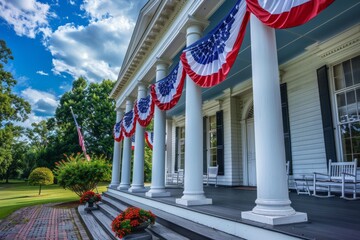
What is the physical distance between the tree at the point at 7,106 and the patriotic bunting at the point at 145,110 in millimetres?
18570

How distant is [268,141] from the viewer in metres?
2.71

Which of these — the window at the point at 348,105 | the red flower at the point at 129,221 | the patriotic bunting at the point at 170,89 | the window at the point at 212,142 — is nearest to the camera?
the red flower at the point at 129,221

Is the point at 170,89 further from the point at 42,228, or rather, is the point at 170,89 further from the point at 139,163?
the point at 42,228

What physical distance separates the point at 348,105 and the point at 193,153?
4201mm

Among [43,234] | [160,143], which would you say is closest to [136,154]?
[160,143]

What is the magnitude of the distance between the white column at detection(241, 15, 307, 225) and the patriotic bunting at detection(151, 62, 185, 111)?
2173 mm

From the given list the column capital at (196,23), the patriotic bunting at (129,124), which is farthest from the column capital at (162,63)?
the patriotic bunting at (129,124)

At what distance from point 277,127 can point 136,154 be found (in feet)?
19.2

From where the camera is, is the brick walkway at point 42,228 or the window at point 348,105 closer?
the brick walkway at point 42,228

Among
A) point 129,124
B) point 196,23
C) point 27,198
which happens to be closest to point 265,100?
point 196,23

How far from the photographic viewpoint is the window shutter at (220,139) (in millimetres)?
9742

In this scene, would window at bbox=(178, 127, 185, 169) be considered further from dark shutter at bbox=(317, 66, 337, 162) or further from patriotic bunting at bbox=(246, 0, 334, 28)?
patriotic bunting at bbox=(246, 0, 334, 28)

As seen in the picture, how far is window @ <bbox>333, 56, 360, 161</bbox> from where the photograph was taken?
18.3ft

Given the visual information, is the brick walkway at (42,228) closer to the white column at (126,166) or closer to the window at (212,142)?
the white column at (126,166)
